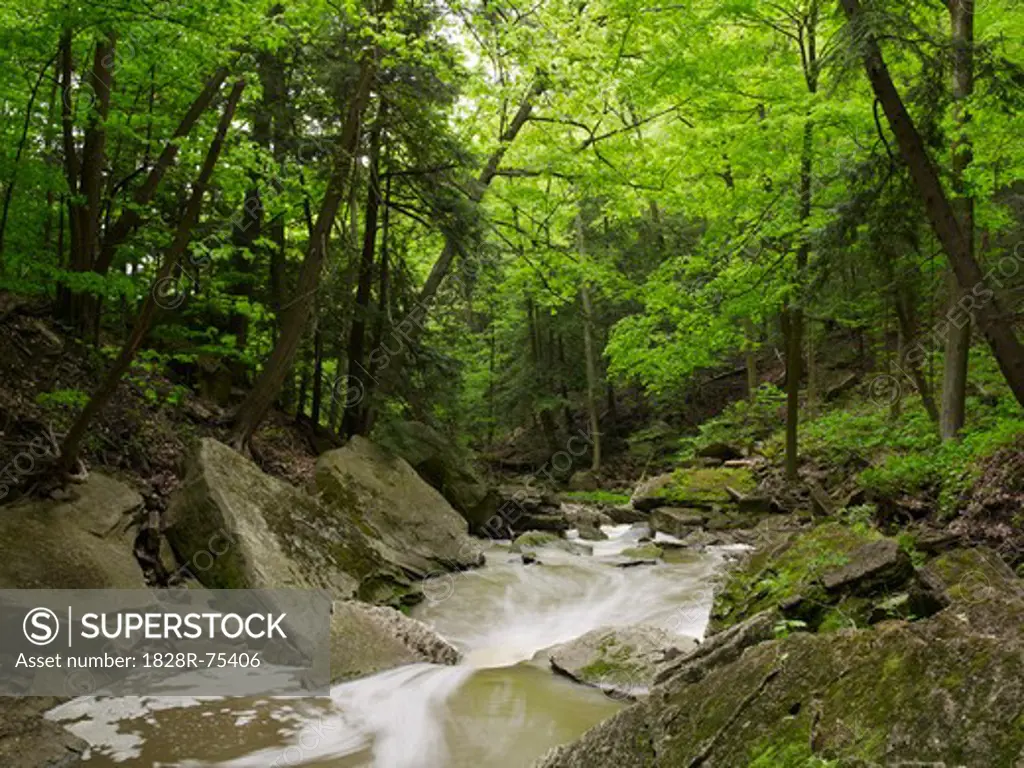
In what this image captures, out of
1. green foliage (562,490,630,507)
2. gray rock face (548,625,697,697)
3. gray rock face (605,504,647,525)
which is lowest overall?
green foliage (562,490,630,507)

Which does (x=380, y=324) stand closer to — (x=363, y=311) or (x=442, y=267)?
(x=363, y=311)

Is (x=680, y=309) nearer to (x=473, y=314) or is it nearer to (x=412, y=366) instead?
(x=412, y=366)

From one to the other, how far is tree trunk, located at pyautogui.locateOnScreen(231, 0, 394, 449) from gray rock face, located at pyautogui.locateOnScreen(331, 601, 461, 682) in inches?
171

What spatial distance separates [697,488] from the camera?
17.3 m

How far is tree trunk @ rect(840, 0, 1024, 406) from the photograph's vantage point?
8.10 metres

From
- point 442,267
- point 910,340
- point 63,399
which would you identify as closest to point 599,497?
point 910,340

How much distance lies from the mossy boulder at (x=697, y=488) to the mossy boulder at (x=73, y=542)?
12.3 meters

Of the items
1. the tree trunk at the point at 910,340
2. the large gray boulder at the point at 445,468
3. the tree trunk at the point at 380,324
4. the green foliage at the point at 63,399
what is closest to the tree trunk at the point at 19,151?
the green foliage at the point at 63,399

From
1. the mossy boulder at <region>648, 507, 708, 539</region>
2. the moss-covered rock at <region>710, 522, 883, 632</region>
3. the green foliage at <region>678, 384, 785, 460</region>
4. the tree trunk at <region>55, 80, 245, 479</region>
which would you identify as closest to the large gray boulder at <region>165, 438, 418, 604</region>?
the tree trunk at <region>55, 80, 245, 479</region>

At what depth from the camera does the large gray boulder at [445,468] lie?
14.0 metres

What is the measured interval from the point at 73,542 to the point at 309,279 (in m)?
5.43

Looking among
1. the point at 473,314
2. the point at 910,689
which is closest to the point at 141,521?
the point at 910,689

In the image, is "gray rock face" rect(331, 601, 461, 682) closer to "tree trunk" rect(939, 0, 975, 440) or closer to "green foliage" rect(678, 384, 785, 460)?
"tree trunk" rect(939, 0, 975, 440)

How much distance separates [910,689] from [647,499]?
15127 mm
